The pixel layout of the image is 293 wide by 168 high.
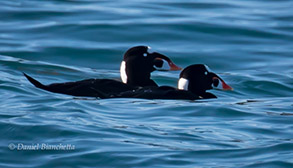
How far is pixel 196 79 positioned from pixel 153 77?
6.95ft

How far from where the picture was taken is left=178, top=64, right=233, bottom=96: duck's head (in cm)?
1002

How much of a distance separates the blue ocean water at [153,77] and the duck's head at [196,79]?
0.24 m

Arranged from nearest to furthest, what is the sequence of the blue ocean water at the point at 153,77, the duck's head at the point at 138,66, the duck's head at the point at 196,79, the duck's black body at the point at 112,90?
the blue ocean water at the point at 153,77 < the duck's black body at the point at 112,90 < the duck's head at the point at 196,79 < the duck's head at the point at 138,66

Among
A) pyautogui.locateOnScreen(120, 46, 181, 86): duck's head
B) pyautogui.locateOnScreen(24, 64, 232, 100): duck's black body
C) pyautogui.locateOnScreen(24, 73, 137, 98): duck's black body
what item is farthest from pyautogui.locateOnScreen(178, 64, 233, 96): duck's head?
pyautogui.locateOnScreen(24, 73, 137, 98): duck's black body

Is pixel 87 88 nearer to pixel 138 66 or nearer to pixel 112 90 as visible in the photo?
pixel 112 90

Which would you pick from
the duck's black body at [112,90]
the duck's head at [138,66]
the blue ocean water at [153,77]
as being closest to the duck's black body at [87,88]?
the duck's black body at [112,90]

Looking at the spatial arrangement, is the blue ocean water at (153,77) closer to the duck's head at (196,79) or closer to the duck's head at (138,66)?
the duck's head at (196,79)

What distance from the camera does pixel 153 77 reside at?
12125 mm

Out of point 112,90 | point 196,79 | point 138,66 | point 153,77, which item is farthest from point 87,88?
point 153,77

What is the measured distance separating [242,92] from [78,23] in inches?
223

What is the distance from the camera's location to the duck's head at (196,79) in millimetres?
10023

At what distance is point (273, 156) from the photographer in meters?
6.96

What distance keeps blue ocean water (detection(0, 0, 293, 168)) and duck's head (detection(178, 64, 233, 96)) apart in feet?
0.79

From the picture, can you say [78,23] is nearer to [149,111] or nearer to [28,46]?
[28,46]
